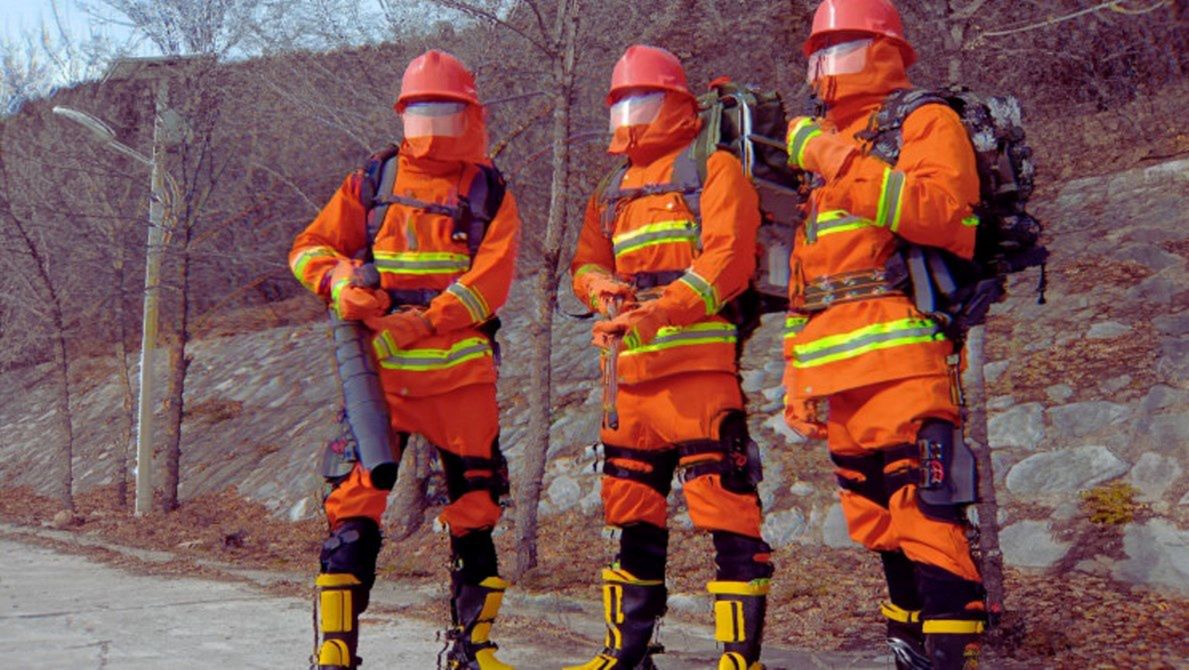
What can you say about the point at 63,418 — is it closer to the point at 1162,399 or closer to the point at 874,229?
the point at 1162,399

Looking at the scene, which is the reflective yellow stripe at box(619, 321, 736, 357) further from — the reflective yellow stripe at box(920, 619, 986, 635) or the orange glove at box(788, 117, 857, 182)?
the reflective yellow stripe at box(920, 619, 986, 635)

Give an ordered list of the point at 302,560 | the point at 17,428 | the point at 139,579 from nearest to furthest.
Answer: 1. the point at 139,579
2. the point at 302,560
3. the point at 17,428

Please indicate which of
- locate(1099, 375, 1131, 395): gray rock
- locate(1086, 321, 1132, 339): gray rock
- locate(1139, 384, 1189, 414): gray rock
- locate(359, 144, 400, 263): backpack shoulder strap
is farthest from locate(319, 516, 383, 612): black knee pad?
locate(1086, 321, 1132, 339): gray rock

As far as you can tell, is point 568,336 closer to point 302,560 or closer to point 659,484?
point 302,560

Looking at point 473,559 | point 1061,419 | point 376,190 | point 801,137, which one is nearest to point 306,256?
point 376,190

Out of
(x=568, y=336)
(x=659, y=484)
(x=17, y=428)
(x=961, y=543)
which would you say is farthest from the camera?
(x=17, y=428)

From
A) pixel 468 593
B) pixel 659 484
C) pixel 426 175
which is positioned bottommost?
pixel 468 593

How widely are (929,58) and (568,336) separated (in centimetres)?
526

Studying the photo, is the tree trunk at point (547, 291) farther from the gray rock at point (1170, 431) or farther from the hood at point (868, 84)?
the gray rock at point (1170, 431)

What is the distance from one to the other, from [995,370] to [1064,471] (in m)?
1.47

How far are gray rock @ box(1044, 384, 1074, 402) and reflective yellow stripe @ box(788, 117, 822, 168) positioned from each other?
14.8 feet

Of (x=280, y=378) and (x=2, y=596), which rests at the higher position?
(x=280, y=378)

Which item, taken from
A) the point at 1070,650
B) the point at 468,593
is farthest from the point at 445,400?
the point at 1070,650

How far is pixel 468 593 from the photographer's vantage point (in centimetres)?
465
